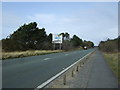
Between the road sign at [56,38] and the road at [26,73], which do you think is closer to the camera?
the road at [26,73]

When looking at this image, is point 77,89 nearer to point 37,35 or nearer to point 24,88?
point 24,88

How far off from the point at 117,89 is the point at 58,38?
9009 centimetres

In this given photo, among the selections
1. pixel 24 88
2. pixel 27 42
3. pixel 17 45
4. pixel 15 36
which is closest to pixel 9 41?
pixel 17 45

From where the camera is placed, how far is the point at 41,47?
87062 mm

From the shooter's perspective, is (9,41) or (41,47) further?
(41,47)

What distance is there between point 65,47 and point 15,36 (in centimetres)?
5413

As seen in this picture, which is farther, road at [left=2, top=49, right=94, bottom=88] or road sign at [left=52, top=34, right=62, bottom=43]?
road sign at [left=52, top=34, right=62, bottom=43]

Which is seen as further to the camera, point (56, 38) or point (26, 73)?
point (56, 38)

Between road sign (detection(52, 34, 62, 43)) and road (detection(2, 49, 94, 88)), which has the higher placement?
road sign (detection(52, 34, 62, 43))

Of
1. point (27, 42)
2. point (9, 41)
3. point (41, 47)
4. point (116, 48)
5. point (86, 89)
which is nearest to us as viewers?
point (86, 89)

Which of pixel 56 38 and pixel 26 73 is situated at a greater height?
pixel 56 38

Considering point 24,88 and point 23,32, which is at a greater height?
point 23,32

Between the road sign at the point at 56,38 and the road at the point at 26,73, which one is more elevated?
the road sign at the point at 56,38

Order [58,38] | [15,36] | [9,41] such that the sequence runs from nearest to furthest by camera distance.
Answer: [9,41], [15,36], [58,38]
